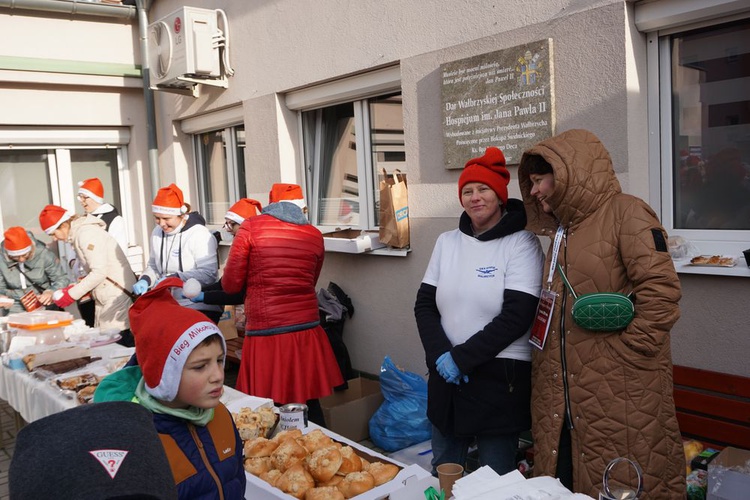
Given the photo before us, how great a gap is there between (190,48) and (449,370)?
5218mm

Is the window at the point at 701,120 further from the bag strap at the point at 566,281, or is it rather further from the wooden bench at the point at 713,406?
the bag strap at the point at 566,281

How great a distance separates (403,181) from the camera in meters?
4.92

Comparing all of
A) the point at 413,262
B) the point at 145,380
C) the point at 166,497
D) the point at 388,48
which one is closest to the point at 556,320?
the point at 145,380

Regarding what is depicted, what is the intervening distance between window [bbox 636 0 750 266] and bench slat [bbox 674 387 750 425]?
0.61m

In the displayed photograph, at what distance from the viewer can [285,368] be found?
4.15 m

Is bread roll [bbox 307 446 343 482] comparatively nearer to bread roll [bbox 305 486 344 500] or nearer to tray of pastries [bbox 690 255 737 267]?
bread roll [bbox 305 486 344 500]

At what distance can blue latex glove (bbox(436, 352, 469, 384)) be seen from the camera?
2.69 m

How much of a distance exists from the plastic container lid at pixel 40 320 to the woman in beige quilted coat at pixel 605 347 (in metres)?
3.84

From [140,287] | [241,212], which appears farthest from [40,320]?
[241,212]

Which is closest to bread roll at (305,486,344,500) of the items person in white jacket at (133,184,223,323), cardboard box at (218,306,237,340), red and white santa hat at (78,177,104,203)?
person in white jacket at (133,184,223,323)

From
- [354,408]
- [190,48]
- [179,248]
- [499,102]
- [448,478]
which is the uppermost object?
[190,48]

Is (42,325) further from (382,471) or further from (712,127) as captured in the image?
(712,127)

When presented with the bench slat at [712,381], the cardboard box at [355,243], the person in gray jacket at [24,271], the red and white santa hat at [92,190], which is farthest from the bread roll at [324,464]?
the red and white santa hat at [92,190]

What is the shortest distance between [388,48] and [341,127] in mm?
1247
